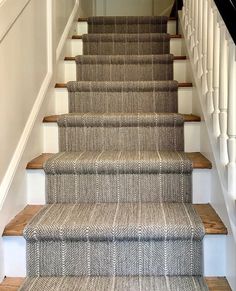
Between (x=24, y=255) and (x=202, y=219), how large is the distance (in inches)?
27.5

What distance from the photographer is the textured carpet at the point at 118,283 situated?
137 cm

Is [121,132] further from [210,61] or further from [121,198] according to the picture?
[210,61]

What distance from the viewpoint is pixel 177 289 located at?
1361 mm

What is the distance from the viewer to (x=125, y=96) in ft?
7.75

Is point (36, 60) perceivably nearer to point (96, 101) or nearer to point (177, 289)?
point (96, 101)

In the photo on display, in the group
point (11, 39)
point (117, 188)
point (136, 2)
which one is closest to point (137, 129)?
point (117, 188)

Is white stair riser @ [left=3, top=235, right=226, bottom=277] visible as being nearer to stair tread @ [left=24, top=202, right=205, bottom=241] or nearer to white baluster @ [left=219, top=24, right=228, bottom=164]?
stair tread @ [left=24, top=202, right=205, bottom=241]

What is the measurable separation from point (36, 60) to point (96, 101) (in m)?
0.46

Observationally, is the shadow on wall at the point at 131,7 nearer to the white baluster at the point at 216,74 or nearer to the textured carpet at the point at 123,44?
the textured carpet at the point at 123,44

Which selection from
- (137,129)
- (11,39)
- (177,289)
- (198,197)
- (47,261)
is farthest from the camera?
(137,129)

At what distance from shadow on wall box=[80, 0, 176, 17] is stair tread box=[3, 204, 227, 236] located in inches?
138

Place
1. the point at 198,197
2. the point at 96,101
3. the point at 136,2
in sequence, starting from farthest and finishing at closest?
1. the point at 136,2
2. the point at 96,101
3. the point at 198,197

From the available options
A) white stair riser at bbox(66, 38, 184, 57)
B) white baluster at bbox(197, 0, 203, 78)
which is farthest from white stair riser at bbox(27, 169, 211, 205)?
white stair riser at bbox(66, 38, 184, 57)

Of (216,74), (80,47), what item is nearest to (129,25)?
(80,47)
